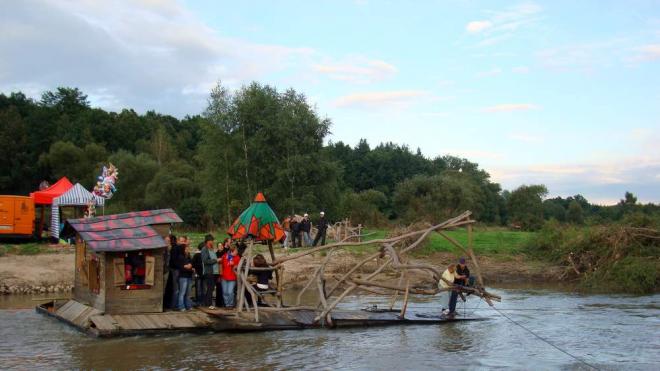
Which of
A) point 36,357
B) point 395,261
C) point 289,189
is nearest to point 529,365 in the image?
point 395,261

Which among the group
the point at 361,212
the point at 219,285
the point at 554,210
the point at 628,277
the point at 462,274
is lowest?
the point at 628,277

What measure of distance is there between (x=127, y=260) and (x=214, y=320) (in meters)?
2.65

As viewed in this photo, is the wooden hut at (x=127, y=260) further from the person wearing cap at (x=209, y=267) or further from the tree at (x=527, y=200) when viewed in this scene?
the tree at (x=527, y=200)

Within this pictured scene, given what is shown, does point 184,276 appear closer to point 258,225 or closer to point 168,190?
point 258,225

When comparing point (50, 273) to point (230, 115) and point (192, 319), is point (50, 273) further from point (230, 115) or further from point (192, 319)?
point (230, 115)

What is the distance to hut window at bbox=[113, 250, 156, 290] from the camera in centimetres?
1705

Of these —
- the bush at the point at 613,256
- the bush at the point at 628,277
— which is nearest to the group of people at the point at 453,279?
the bush at the point at 628,277

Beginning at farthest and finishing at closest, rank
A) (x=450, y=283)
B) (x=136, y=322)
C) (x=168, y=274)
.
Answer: (x=450, y=283), (x=168, y=274), (x=136, y=322)

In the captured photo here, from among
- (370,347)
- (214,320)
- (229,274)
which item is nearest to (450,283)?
(370,347)

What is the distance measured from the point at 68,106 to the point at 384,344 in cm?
7059

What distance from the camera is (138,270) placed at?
17.2 meters

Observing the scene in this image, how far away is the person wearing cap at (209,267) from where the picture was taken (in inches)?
698

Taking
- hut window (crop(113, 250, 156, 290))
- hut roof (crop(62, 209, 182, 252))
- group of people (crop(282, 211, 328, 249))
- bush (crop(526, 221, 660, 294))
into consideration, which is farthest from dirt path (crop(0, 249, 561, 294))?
hut window (crop(113, 250, 156, 290))

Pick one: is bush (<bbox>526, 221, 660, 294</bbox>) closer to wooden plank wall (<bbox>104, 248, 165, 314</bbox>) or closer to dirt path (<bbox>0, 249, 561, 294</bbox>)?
dirt path (<bbox>0, 249, 561, 294</bbox>)
